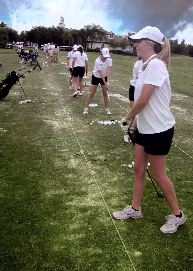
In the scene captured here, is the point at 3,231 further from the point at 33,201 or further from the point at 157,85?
the point at 157,85

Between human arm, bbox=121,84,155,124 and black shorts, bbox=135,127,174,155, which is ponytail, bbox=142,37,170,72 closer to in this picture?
human arm, bbox=121,84,155,124

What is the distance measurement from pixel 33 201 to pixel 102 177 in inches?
54.1

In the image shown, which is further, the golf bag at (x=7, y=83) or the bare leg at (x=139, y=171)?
the golf bag at (x=7, y=83)

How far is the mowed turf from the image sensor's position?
2.97 m

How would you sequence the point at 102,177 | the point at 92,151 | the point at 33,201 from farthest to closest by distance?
the point at 92,151 < the point at 102,177 < the point at 33,201

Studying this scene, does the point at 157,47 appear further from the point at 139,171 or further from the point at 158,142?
the point at 139,171

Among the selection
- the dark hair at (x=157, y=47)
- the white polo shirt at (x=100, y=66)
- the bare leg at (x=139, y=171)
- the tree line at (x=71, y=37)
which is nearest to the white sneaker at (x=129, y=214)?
the bare leg at (x=139, y=171)

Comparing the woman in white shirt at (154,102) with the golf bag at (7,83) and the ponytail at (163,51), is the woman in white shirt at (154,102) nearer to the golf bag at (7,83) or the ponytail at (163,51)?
the ponytail at (163,51)

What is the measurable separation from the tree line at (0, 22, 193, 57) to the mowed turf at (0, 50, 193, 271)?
58080 millimetres

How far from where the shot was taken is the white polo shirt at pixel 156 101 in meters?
2.84

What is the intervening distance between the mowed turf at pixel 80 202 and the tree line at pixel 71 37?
58080mm

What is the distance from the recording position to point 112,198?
13.7 feet

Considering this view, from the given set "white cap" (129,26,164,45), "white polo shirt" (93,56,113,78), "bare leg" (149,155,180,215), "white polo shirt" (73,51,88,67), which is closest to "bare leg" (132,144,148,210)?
"bare leg" (149,155,180,215)

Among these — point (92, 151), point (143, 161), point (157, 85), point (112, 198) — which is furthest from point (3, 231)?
point (92, 151)
